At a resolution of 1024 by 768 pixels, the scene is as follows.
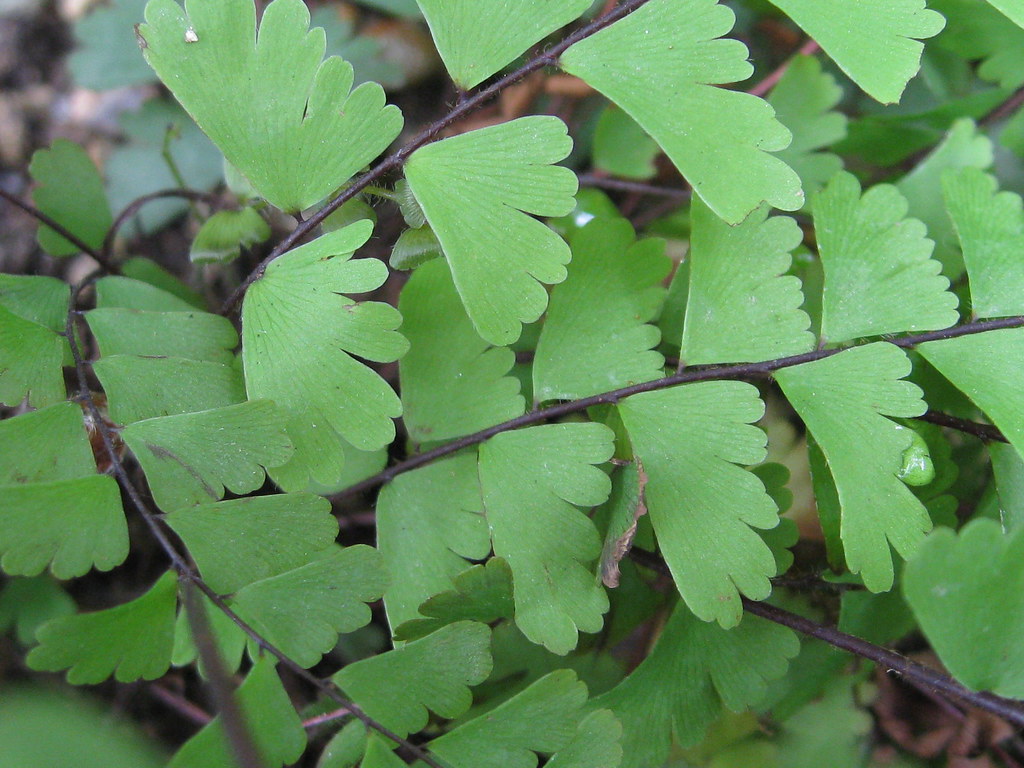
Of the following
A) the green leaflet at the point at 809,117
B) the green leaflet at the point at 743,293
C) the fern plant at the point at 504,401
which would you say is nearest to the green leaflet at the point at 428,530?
the fern plant at the point at 504,401

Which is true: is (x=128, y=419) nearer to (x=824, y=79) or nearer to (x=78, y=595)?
(x=78, y=595)

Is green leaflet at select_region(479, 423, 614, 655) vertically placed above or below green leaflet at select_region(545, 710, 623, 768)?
above

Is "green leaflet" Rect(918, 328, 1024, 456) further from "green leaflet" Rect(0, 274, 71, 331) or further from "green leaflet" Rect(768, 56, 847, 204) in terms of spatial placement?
"green leaflet" Rect(0, 274, 71, 331)

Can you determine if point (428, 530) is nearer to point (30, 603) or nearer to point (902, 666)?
point (902, 666)

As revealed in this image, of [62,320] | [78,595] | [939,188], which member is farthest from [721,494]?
[78,595]

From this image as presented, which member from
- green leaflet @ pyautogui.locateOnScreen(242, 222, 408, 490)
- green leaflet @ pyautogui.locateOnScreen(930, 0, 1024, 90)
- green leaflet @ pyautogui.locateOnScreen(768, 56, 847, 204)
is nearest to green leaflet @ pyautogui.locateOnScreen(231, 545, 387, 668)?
green leaflet @ pyautogui.locateOnScreen(242, 222, 408, 490)

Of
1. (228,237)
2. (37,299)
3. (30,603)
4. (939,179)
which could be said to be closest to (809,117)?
(939,179)
